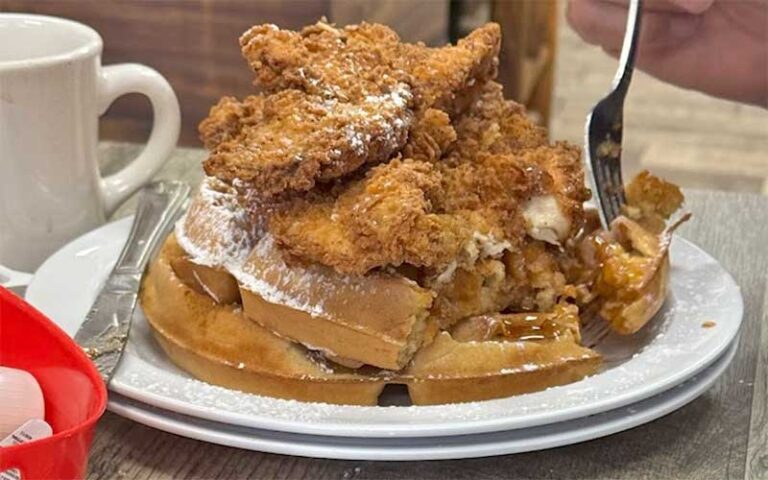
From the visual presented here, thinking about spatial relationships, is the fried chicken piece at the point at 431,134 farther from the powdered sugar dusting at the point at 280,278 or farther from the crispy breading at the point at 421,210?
the powdered sugar dusting at the point at 280,278

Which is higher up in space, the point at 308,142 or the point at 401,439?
the point at 308,142

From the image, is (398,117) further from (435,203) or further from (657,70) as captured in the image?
(657,70)

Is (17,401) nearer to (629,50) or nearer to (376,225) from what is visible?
(376,225)

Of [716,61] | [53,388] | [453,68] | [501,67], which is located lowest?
[501,67]

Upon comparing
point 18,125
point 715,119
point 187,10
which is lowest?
point 715,119

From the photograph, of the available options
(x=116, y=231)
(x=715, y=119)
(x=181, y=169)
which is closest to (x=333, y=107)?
(x=116, y=231)

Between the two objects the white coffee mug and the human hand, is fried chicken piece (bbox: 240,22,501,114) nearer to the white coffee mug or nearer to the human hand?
the white coffee mug

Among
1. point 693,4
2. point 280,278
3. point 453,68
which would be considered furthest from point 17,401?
point 693,4

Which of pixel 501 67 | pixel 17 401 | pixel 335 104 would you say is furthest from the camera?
pixel 501 67
